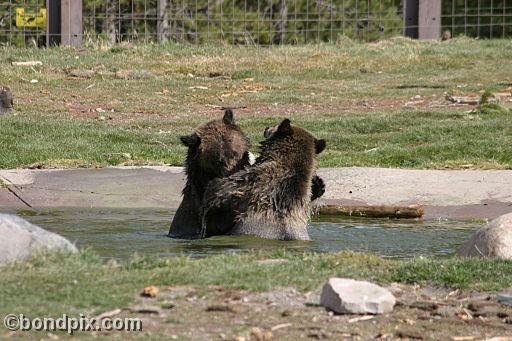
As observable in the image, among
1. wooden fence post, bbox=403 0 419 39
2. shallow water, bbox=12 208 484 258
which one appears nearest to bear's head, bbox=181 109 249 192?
shallow water, bbox=12 208 484 258

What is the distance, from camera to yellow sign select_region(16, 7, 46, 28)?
93.9ft

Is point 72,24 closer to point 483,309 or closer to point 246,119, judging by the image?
point 246,119

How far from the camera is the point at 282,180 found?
9.48 metres

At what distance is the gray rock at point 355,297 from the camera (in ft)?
21.3

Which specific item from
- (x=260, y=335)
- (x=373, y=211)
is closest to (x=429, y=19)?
(x=373, y=211)

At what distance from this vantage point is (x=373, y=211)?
1211 centimetres

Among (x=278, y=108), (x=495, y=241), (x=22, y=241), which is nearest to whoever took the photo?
(x=22, y=241)

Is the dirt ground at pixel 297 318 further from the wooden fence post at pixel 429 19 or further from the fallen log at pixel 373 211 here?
the wooden fence post at pixel 429 19

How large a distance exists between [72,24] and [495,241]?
1840 cm

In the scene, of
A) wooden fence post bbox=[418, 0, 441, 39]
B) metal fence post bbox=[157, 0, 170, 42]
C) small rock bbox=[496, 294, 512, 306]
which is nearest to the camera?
small rock bbox=[496, 294, 512, 306]

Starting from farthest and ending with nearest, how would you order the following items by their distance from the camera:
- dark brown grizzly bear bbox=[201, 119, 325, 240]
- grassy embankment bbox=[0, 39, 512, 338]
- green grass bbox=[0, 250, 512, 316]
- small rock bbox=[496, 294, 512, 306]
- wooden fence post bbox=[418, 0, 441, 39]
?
wooden fence post bbox=[418, 0, 441, 39]
dark brown grizzly bear bbox=[201, 119, 325, 240]
grassy embankment bbox=[0, 39, 512, 338]
small rock bbox=[496, 294, 512, 306]
green grass bbox=[0, 250, 512, 316]

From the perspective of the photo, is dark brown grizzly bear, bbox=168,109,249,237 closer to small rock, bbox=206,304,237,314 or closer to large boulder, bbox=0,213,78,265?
large boulder, bbox=0,213,78,265

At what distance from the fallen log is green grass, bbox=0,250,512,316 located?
3974mm

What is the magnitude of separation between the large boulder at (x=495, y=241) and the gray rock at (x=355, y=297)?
2.02 meters
